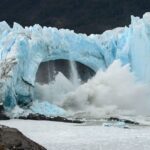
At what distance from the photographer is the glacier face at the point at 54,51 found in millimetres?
26500

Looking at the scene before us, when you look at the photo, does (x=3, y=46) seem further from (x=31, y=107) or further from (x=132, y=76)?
(x=132, y=76)

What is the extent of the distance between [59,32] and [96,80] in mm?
3264

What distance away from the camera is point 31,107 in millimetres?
26859

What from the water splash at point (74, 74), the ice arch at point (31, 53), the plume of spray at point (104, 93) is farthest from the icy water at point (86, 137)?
the water splash at point (74, 74)

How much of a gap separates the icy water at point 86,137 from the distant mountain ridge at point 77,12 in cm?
3208

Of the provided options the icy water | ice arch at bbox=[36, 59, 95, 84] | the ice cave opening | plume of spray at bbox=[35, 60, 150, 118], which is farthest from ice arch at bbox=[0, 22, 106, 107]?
the icy water

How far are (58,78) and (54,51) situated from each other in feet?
5.87

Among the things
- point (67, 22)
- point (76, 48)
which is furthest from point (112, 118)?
point (67, 22)

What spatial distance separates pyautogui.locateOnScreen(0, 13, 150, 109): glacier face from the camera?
26500 millimetres

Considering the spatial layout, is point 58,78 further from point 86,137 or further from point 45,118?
point 86,137

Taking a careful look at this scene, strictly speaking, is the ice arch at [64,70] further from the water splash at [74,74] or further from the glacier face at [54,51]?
the glacier face at [54,51]

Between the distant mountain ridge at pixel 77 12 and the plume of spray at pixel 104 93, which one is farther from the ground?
the distant mountain ridge at pixel 77 12

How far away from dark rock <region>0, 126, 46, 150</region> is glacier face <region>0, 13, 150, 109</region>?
13.0 meters

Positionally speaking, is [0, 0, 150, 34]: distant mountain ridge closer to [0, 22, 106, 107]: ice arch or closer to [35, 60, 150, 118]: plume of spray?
[0, 22, 106, 107]: ice arch
